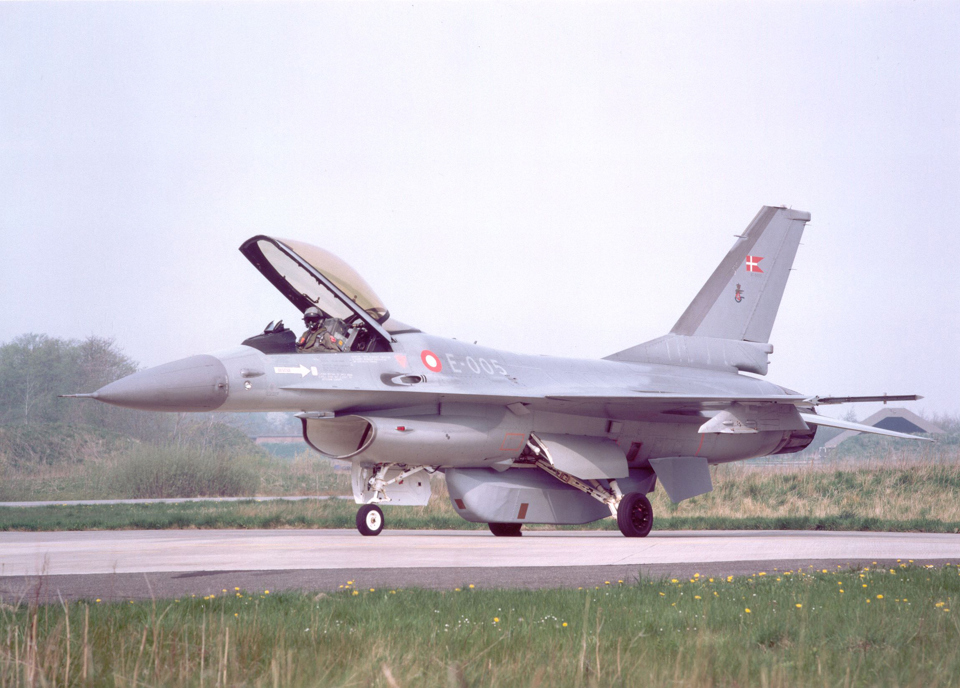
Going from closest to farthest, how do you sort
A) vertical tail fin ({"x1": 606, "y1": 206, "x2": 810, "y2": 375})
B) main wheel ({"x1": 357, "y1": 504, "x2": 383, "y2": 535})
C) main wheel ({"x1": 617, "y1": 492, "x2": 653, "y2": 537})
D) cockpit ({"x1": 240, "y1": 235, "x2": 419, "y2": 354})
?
cockpit ({"x1": 240, "y1": 235, "x2": 419, "y2": 354}), main wheel ({"x1": 357, "y1": 504, "x2": 383, "y2": 535}), main wheel ({"x1": 617, "y1": 492, "x2": 653, "y2": 537}), vertical tail fin ({"x1": 606, "y1": 206, "x2": 810, "y2": 375})

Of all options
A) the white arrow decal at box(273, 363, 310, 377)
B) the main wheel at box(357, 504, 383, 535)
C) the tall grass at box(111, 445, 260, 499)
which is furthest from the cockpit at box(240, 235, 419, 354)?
the tall grass at box(111, 445, 260, 499)

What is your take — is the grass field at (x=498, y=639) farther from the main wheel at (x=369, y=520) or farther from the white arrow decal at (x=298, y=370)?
the main wheel at (x=369, y=520)

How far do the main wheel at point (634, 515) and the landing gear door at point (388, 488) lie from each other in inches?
117

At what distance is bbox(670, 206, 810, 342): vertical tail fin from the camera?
59.9 ft

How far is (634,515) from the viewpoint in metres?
14.9

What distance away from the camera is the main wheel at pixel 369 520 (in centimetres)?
1360

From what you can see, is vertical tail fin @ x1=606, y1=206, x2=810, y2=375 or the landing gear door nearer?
the landing gear door

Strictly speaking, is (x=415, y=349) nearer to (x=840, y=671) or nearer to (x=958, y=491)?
(x=840, y=671)

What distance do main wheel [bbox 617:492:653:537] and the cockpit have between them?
14.2 ft

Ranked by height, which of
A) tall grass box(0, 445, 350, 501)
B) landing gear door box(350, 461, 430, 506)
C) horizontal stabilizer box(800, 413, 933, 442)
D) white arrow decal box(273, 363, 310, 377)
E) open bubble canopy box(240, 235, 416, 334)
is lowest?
tall grass box(0, 445, 350, 501)

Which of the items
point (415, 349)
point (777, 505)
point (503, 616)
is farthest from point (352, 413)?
point (777, 505)

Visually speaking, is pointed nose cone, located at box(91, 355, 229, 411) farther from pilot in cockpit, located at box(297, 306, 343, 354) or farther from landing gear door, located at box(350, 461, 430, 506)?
landing gear door, located at box(350, 461, 430, 506)

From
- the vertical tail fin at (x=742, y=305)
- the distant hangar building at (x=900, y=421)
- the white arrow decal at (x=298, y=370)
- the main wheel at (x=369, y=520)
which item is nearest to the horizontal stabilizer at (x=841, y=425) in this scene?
the vertical tail fin at (x=742, y=305)

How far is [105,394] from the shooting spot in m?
11.9
